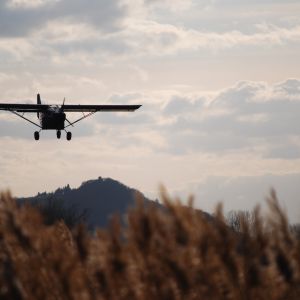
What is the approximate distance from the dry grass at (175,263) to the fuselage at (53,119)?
68579 millimetres

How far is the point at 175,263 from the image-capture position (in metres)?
3.69

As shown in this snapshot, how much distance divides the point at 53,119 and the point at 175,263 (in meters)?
69.7

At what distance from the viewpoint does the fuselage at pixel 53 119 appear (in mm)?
72625

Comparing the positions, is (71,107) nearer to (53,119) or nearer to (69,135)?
(53,119)

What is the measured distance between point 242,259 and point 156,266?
442 mm

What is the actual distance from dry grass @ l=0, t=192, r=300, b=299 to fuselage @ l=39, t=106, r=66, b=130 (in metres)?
68.6

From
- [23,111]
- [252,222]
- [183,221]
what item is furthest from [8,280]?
[23,111]

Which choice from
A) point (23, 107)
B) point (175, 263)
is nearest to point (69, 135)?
point (23, 107)

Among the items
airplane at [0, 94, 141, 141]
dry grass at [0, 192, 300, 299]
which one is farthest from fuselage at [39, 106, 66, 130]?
dry grass at [0, 192, 300, 299]

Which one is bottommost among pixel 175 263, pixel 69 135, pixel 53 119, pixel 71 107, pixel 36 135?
pixel 175 263

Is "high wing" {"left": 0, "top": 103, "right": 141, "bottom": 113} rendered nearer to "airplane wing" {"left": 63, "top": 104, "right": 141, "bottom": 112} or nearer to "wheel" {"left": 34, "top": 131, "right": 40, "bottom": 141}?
"airplane wing" {"left": 63, "top": 104, "right": 141, "bottom": 112}

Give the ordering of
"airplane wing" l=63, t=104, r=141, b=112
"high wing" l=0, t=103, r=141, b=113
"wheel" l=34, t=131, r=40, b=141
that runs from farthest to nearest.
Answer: "airplane wing" l=63, t=104, r=141, b=112 → "wheel" l=34, t=131, r=40, b=141 → "high wing" l=0, t=103, r=141, b=113

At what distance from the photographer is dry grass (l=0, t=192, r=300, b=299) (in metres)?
3.69

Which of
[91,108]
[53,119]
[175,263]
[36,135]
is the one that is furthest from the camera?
[91,108]
